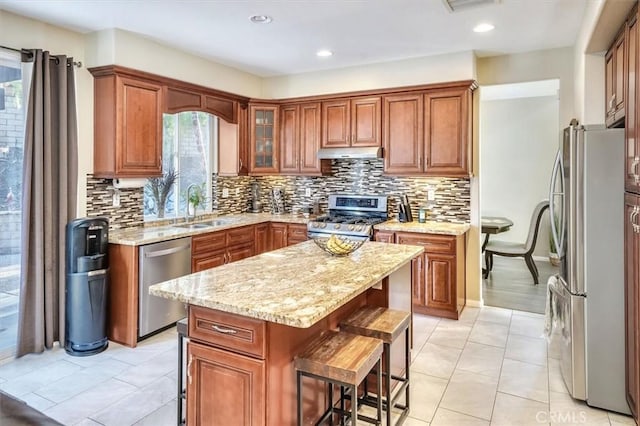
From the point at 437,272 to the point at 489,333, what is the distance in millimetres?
739

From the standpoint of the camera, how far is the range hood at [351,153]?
4.67 meters

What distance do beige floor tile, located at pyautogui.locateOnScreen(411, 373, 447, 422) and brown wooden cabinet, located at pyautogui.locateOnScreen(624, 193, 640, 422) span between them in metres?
1.07

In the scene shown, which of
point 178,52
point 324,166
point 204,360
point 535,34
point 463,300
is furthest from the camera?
point 324,166

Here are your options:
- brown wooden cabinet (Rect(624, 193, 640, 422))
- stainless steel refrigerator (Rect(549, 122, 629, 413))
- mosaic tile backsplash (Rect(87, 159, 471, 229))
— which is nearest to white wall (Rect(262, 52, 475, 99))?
mosaic tile backsplash (Rect(87, 159, 471, 229))

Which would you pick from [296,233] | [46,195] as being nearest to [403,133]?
[296,233]

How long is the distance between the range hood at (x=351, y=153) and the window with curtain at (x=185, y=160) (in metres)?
1.42

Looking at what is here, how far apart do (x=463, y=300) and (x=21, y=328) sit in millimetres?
4144

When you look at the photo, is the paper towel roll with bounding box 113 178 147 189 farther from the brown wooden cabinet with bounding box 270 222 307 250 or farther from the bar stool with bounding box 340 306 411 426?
the bar stool with bounding box 340 306 411 426

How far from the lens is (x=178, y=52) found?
13.9ft

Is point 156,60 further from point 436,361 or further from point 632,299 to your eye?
point 632,299

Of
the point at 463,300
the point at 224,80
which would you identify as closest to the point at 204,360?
the point at 463,300

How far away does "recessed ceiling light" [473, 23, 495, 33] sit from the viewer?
139 inches

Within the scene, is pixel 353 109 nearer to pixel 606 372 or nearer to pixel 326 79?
pixel 326 79

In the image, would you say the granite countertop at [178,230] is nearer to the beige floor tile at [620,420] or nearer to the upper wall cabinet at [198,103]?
the upper wall cabinet at [198,103]
